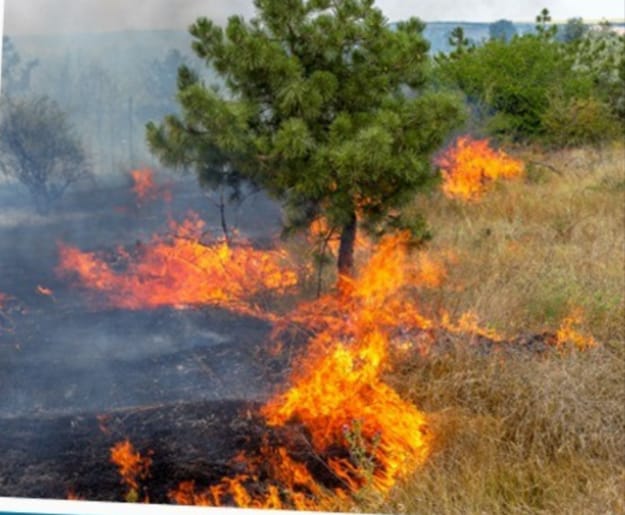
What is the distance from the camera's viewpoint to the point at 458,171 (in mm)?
7012

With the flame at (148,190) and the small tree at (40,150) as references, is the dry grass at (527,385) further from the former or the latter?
the small tree at (40,150)

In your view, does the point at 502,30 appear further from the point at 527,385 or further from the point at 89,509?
the point at 89,509

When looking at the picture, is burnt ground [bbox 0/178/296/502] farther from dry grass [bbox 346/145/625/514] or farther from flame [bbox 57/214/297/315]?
dry grass [bbox 346/145/625/514]

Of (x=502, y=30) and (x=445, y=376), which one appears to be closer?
(x=445, y=376)

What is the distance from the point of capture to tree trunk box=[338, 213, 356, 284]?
427cm

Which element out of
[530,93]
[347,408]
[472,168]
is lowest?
[347,408]

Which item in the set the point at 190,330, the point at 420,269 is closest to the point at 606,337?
the point at 420,269

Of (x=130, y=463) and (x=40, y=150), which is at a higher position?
(x=40, y=150)

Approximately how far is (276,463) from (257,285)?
1.67 metres

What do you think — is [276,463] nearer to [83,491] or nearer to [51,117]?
[83,491]

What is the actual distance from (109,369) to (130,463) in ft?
3.16

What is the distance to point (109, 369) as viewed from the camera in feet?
12.7

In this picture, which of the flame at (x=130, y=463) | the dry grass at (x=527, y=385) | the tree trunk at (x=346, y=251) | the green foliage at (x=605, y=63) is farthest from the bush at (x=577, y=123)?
the flame at (x=130, y=463)

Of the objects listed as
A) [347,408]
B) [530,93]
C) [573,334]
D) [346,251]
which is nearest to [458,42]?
[530,93]
